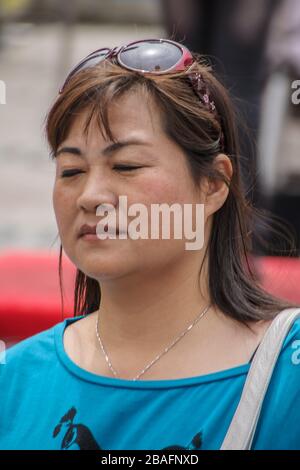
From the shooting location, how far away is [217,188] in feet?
5.47

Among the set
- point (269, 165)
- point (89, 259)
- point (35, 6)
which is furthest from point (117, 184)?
point (35, 6)

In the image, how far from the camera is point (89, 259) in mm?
1571

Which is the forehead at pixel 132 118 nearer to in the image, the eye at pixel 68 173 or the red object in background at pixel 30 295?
the eye at pixel 68 173

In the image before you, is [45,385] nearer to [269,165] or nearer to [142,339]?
[142,339]

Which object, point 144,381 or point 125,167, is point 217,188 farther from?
point 144,381

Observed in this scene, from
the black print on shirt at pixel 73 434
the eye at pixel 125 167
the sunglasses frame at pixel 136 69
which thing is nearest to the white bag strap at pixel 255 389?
the black print on shirt at pixel 73 434

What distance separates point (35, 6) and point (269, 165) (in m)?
8.34

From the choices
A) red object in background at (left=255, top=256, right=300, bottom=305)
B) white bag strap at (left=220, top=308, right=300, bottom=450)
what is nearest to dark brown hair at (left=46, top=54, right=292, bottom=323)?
white bag strap at (left=220, top=308, right=300, bottom=450)

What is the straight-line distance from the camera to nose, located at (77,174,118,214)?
1555mm

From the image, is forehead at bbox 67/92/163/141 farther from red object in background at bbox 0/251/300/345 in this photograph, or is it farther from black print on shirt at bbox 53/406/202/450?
red object in background at bbox 0/251/300/345

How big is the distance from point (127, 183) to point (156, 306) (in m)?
0.22

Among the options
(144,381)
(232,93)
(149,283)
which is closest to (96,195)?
(149,283)

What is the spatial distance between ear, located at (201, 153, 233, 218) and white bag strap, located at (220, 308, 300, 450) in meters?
0.24
